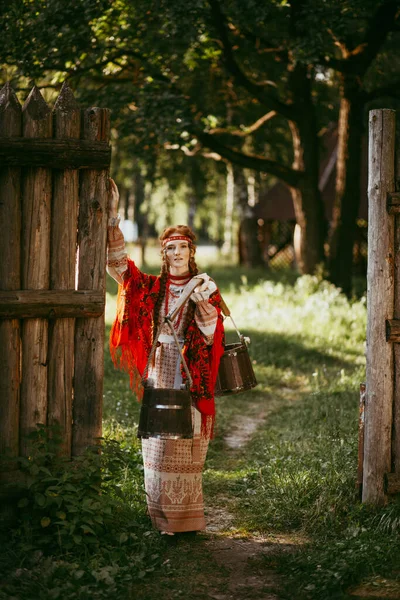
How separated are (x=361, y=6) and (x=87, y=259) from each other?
333 inches

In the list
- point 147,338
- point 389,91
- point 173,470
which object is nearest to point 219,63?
point 389,91

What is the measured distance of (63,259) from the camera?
4.77 meters

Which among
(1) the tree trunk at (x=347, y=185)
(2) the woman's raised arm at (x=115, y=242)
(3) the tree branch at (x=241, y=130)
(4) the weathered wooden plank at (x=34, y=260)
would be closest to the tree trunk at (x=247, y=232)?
(3) the tree branch at (x=241, y=130)

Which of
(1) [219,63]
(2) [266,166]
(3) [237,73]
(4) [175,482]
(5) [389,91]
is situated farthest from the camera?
(1) [219,63]

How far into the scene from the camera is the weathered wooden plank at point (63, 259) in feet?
15.5

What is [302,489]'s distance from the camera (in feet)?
18.6

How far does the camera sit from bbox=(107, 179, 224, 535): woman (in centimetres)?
517

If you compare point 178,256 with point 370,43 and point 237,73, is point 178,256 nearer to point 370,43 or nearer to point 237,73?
point 237,73

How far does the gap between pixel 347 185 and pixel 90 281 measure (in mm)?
10003

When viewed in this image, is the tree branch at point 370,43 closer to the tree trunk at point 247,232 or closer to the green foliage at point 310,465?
the green foliage at point 310,465

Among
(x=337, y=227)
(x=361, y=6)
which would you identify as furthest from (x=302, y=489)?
(x=337, y=227)

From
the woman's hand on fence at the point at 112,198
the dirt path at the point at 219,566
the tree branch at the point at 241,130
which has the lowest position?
the dirt path at the point at 219,566

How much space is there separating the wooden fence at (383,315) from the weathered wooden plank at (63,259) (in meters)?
1.87

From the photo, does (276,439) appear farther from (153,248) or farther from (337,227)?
(153,248)
